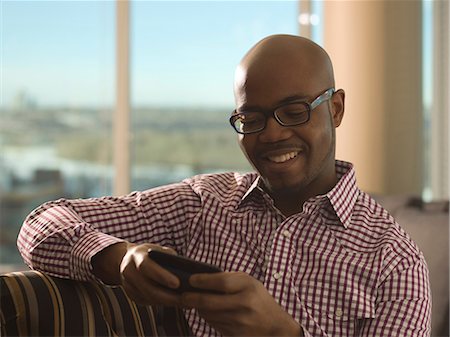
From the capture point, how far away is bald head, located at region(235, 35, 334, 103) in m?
1.41

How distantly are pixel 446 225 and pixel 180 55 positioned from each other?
2.09 metres

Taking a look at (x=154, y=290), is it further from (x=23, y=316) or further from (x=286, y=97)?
(x=286, y=97)

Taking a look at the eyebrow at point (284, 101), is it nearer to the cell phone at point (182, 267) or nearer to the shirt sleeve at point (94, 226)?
the shirt sleeve at point (94, 226)

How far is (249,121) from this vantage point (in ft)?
4.66

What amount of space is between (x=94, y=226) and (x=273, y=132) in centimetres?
39

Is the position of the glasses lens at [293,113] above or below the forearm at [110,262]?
above

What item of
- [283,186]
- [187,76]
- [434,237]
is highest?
[187,76]

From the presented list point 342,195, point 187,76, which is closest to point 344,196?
point 342,195

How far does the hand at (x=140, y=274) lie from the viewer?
1.07 m

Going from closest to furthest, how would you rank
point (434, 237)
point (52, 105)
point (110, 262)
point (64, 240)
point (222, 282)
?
point (222, 282) < point (110, 262) < point (64, 240) < point (434, 237) < point (52, 105)

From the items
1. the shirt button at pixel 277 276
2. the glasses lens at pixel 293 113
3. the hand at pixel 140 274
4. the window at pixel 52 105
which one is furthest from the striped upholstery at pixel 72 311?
the window at pixel 52 105

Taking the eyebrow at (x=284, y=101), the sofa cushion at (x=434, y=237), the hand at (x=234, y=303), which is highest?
the eyebrow at (x=284, y=101)

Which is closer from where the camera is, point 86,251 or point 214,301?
point 214,301

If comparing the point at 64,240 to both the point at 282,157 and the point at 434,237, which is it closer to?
the point at 282,157
